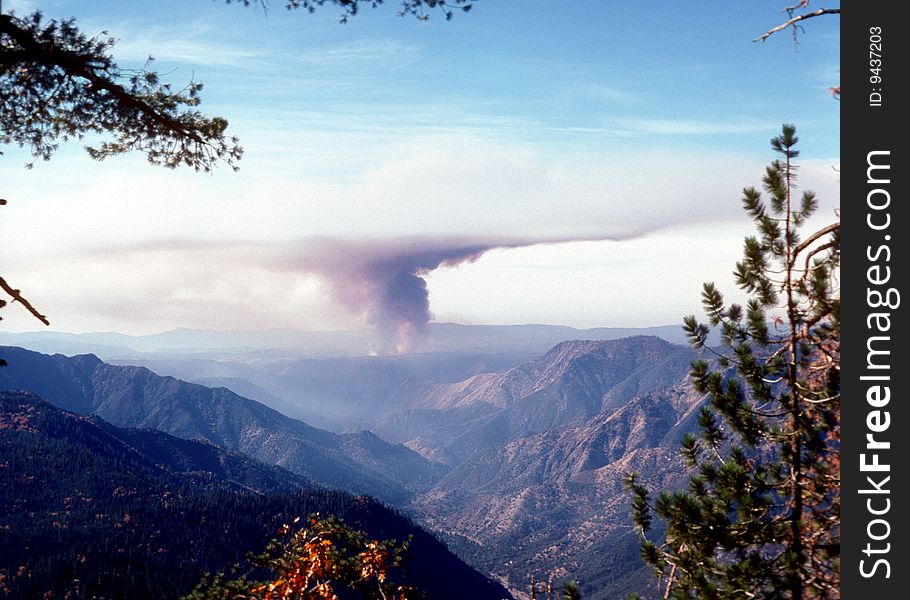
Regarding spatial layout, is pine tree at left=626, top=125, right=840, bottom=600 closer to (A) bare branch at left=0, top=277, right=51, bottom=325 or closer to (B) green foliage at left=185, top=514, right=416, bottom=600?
(B) green foliage at left=185, top=514, right=416, bottom=600

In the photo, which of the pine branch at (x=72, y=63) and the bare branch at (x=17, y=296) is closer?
the bare branch at (x=17, y=296)

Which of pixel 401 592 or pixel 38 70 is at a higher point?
pixel 38 70

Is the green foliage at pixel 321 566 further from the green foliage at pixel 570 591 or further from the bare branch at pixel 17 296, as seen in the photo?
the bare branch at pixel 17 296

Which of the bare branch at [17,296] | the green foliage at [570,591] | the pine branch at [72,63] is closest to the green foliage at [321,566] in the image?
the green foliage at [570,591]

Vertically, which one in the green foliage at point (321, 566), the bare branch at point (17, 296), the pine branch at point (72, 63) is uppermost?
the pine branch at point (72, 63)
